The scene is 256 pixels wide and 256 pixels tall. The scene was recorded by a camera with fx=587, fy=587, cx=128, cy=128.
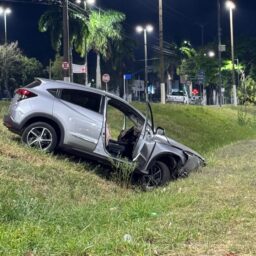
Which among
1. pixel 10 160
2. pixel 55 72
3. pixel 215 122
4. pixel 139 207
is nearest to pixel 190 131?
pixel 215 122

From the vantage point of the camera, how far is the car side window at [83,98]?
1187cm

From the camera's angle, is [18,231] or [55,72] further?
[55,72]

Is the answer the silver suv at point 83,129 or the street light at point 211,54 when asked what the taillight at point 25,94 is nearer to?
the silver suv at point 83,129

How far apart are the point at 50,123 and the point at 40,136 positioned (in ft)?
1.07

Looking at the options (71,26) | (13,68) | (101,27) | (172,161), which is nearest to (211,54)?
(101,27)

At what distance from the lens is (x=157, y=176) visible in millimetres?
11945

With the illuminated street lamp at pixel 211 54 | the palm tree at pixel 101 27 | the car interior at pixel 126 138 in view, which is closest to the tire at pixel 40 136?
the car interior at pixel 126 138

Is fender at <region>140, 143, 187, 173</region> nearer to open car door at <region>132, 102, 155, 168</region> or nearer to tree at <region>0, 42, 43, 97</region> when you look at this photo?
open car door at <region>132, 102, 155, 168</region>

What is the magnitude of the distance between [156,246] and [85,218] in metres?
1.84

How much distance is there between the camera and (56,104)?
11586 mm

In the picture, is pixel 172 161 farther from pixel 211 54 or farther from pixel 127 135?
pixel 211 54

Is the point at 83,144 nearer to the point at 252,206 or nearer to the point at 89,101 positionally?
the point at 89,101

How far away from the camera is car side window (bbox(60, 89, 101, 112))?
11867mm

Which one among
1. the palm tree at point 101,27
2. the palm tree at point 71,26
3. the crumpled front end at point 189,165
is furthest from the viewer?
the palm tree at point 101,27
